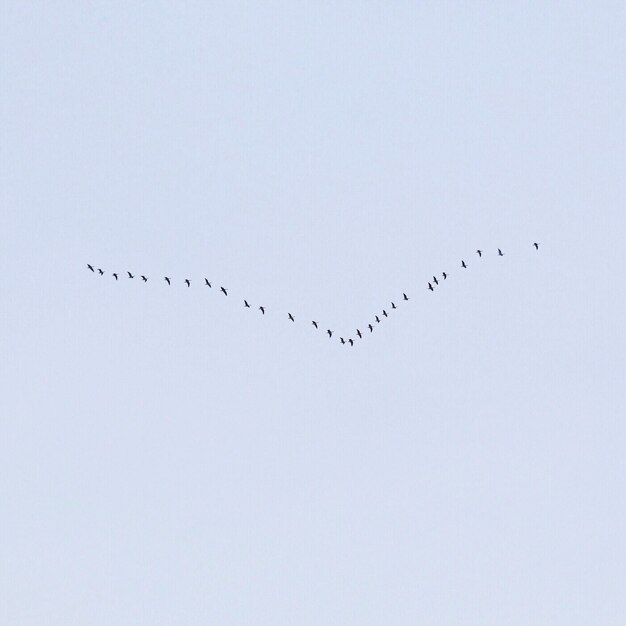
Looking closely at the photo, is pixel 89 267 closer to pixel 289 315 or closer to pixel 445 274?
pixel 289 315

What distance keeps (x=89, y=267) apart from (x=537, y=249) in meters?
68.5

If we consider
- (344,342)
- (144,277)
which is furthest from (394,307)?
(144,277)

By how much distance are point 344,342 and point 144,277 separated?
32220mm

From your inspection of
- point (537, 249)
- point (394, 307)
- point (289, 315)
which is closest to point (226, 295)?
point (289, 315)

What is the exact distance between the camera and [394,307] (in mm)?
173750

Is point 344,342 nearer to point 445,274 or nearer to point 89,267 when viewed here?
point 445,274

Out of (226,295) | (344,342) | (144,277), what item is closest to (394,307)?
(344,342)

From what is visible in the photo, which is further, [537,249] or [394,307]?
[394,307]

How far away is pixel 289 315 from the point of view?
578 ft

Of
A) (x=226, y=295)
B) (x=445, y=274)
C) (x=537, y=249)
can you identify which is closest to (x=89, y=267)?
(x=226, y=295)

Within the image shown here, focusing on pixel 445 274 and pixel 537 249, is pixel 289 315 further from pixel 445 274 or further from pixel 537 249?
pixel 537 249

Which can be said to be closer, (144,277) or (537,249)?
(537,249)

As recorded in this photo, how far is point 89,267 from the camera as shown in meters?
176

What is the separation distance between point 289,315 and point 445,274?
25.4 m
